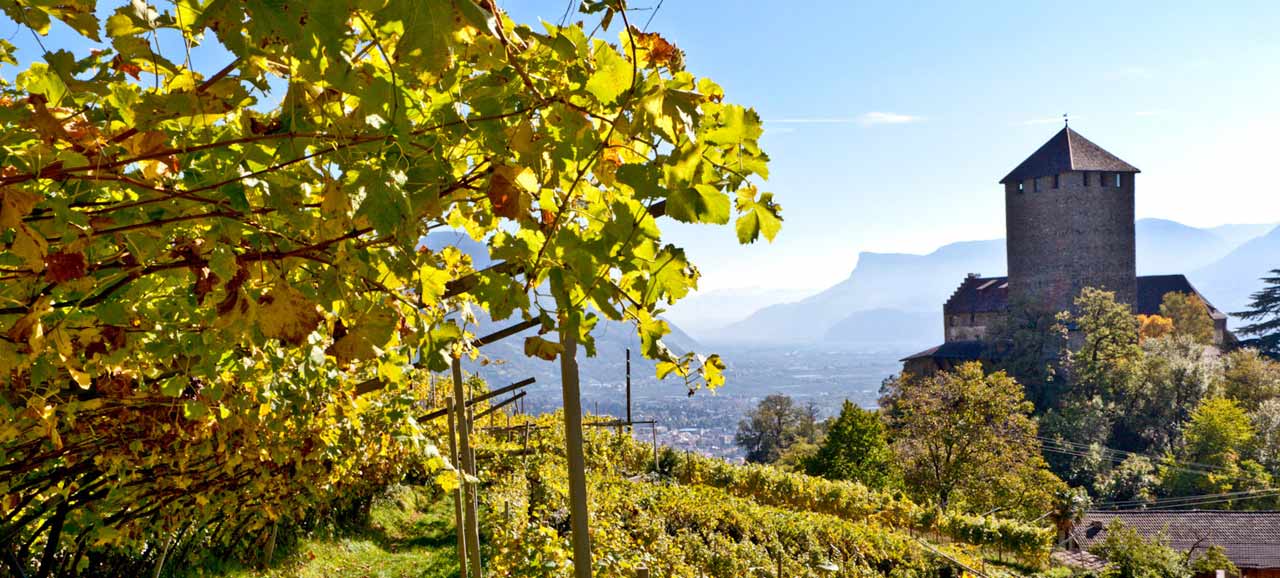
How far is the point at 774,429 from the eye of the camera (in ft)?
160

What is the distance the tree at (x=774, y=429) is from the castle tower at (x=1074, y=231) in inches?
551

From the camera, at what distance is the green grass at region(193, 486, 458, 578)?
8.20m

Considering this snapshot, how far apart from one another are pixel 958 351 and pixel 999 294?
5535 mm

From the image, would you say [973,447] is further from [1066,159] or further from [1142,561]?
[1066,159]

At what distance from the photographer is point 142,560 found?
20.5 ft

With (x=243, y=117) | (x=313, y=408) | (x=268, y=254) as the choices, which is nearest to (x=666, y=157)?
(x=243, y=117)

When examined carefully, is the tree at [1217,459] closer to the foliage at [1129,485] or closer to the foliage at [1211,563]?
the foliage at [1129,485]

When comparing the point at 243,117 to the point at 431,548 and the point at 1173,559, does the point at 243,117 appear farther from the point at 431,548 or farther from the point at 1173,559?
the point at 1173,559

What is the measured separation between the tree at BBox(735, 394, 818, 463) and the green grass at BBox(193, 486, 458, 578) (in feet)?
114

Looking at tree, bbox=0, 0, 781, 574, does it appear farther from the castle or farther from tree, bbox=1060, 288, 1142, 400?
the castle

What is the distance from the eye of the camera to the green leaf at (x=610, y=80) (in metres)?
0.86

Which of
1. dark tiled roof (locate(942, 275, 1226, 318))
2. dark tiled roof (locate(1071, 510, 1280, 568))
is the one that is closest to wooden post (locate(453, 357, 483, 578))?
dark tiled roof (locate(1071, 510, 1280, 568))

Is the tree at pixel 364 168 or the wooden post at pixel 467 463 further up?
the tree at pixel 364 168

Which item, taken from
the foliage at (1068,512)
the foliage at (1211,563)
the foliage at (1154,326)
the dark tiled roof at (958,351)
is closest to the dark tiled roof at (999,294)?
the dark tiled roof at (958,351)
